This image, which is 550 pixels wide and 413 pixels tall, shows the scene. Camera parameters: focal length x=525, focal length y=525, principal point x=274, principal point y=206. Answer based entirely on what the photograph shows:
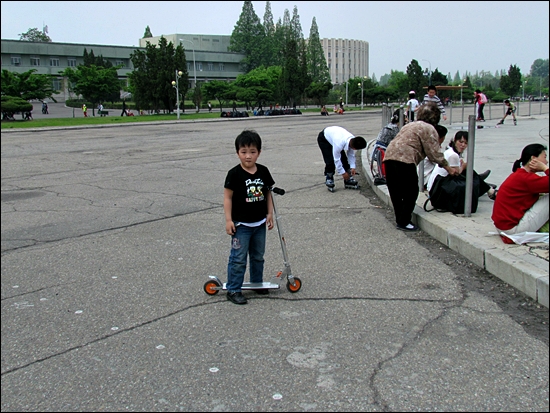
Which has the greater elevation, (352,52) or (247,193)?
(352,52)

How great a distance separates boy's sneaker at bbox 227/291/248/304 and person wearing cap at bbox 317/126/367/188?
16.5 feet

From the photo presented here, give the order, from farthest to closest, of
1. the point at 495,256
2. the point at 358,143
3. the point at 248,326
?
the point at 358,143, the point at 495,256, the point at 248,326

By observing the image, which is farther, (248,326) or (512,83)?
(512,83)

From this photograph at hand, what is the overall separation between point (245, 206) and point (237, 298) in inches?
Answer: 31.1

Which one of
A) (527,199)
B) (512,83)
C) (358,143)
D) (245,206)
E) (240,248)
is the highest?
(512,83)

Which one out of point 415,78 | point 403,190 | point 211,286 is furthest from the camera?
point 415,78

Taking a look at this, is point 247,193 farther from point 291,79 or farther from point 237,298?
point 291,79

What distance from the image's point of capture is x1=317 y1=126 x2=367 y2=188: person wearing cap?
923 centimetres

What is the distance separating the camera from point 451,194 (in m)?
6.80

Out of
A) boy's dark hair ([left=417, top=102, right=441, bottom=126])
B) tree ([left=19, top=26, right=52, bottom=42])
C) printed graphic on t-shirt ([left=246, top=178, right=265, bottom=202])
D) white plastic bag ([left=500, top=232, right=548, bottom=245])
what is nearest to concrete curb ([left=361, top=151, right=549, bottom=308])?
white plastic bag ([left=500, top=232, right=548, bottom=245])

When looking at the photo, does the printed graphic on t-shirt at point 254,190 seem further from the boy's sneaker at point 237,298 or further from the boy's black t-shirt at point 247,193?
the boy's sneaker at point 237,298

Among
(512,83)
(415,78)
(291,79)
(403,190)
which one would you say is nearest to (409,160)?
(403,190)

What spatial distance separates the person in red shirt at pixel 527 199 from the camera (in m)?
5.32

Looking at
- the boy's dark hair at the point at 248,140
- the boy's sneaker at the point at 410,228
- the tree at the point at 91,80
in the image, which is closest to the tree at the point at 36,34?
the boy's dark hair at the point at 248,140
